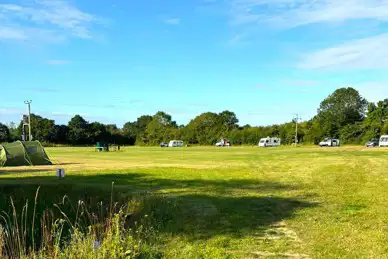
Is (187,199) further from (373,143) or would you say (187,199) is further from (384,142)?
(373,143)

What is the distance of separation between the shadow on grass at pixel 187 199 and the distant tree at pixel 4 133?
95.4 meters

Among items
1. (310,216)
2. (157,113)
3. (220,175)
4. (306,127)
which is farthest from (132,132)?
(310,216)

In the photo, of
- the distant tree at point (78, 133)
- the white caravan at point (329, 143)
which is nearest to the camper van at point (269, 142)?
the white caravan at point (329, 143)

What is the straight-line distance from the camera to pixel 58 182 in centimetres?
1438

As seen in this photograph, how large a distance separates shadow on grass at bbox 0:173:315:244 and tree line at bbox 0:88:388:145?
71.5 m

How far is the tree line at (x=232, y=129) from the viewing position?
81.5 metres

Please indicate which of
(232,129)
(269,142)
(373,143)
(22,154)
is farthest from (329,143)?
(22,154)

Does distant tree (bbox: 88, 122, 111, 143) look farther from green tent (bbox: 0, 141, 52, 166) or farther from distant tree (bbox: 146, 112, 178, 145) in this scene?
green tent (bbox: 0, 141, 52, 166)

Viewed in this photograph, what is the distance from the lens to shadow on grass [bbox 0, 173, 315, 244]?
8.13m

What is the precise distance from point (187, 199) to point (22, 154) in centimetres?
1740

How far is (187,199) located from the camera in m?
10.8

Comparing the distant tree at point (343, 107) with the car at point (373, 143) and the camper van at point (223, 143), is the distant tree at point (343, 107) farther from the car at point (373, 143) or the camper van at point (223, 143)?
the camper van at point (223, 143)

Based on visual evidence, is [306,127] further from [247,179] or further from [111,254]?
[111,254]

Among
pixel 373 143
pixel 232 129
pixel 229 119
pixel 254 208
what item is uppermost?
pixel 229 119
